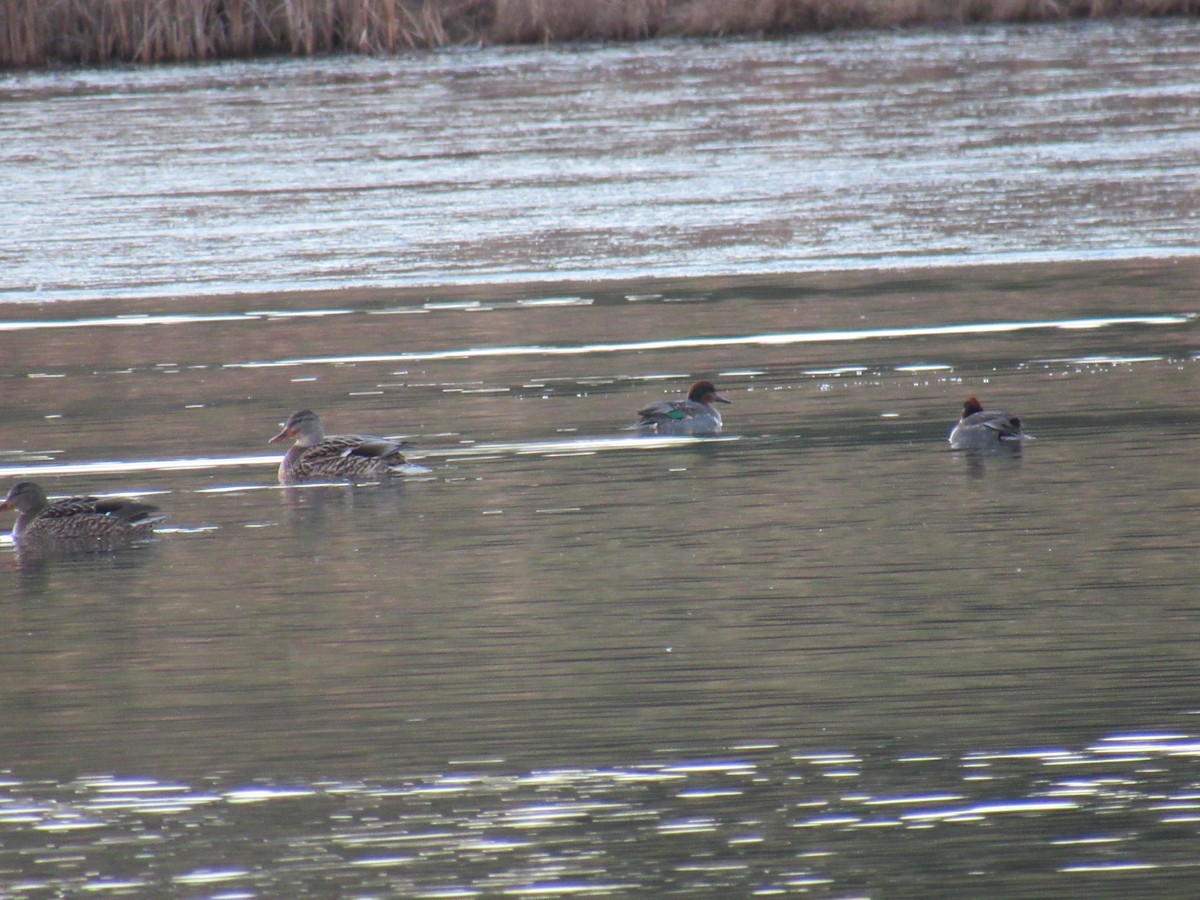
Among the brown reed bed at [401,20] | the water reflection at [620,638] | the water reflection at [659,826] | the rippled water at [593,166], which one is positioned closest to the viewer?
the water reflection at [659,826]

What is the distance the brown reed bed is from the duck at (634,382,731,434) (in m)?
25.0

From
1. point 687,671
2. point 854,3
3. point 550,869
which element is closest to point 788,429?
point 687,671

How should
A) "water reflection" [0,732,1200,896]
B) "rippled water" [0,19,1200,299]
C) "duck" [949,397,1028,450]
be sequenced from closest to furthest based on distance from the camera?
"water reflection" [0,732,1200,896]
"duck" [949,397,1028,450]
"rippled water" [0,19,1200,299]

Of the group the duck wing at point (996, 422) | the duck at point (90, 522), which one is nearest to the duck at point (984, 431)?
the duck wing at point (996, 422)

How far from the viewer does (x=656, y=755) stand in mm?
6035

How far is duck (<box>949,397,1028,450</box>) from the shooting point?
10.4 m

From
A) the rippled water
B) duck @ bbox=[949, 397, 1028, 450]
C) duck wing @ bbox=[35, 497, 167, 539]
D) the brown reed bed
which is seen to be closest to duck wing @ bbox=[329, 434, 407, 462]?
duck wing @ bbox=[35, 497, 167, 539]

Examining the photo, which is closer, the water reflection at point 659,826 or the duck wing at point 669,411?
the water reflection at point 659,826

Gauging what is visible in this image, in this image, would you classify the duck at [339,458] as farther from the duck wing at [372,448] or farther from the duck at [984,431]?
the duck at [984,431]

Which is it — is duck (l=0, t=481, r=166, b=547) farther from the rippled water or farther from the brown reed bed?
the brown reed bed

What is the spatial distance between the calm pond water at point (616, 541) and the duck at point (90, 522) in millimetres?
115

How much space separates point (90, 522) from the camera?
921 centimetres

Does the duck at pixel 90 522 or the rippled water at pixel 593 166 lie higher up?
the rippled water at pixel 593 166

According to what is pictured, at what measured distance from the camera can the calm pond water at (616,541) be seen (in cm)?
554
